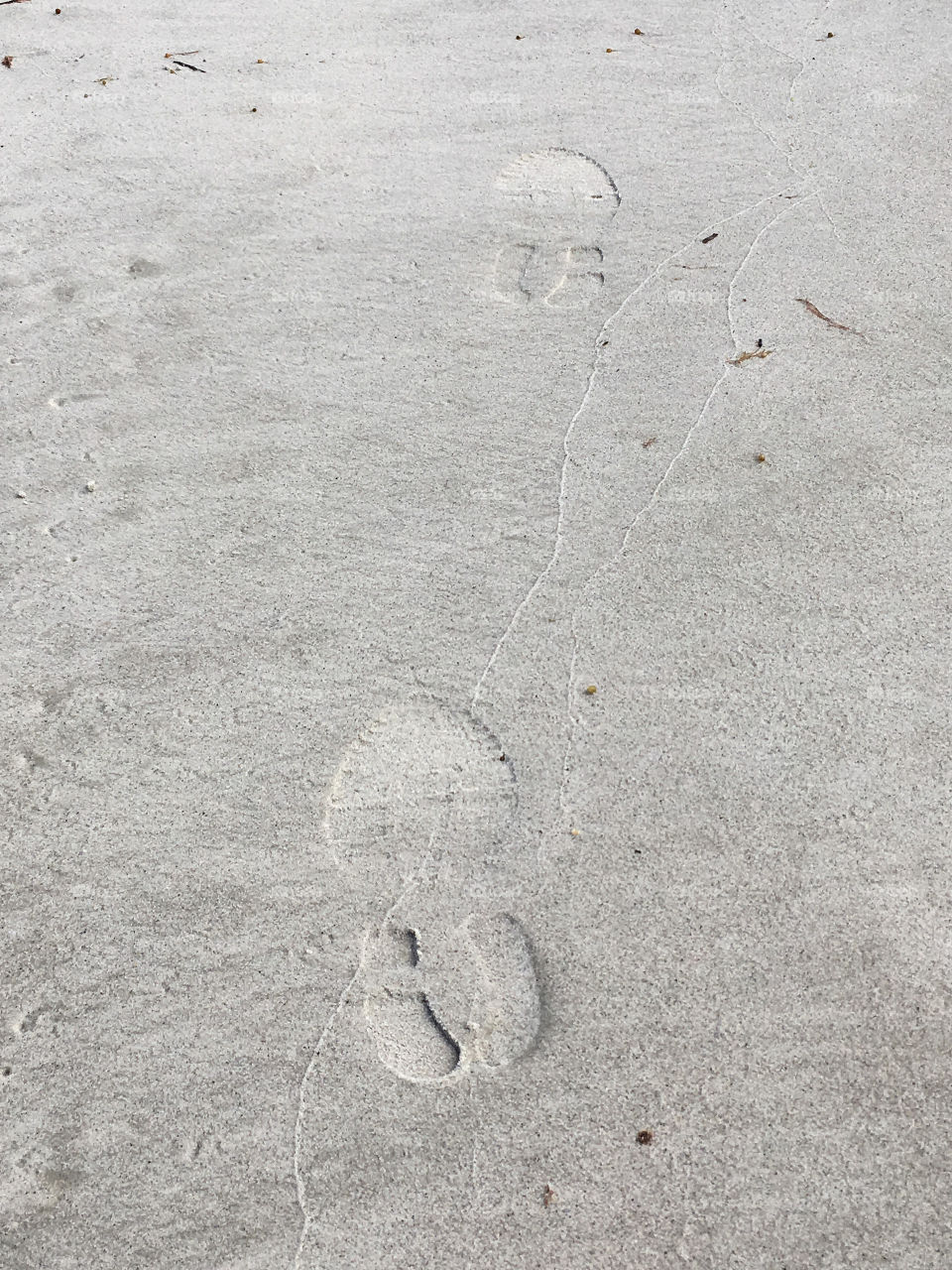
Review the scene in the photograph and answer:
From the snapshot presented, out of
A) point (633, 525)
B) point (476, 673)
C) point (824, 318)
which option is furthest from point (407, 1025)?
point (824, 318)

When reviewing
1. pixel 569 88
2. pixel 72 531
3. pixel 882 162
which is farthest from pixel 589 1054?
pixel 569 88

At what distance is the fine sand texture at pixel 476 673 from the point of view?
1.96 meters

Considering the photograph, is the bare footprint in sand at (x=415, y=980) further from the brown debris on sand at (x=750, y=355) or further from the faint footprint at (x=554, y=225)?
the faint footprint at (x=554, y=225)

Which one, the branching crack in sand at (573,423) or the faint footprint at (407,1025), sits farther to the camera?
the branching crack in sand at (573,423)

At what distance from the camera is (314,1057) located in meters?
2.05

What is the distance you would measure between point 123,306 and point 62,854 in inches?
73.5

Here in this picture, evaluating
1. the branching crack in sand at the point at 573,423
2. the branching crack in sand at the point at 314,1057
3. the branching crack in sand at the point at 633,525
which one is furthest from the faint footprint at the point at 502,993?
the branching crack in sand at the point at 573,423

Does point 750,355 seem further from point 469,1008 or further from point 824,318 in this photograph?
point 469,1008

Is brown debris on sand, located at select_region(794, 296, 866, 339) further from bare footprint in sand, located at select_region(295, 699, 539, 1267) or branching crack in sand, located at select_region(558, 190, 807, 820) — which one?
bare footprint in sand, located at select_region(295, 699, 539, 1267)

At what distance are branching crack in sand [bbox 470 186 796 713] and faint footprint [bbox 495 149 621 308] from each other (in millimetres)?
145

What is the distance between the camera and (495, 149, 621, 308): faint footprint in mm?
3459

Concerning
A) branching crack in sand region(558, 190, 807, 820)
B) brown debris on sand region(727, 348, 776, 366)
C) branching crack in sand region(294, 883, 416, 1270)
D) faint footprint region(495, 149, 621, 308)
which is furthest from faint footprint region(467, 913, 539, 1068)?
faint footprint region(495, 149, 621, 308)

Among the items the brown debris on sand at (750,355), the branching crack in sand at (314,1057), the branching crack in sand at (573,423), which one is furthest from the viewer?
the brown debris on sand at (750,355)

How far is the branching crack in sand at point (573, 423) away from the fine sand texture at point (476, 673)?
0.01 meters
